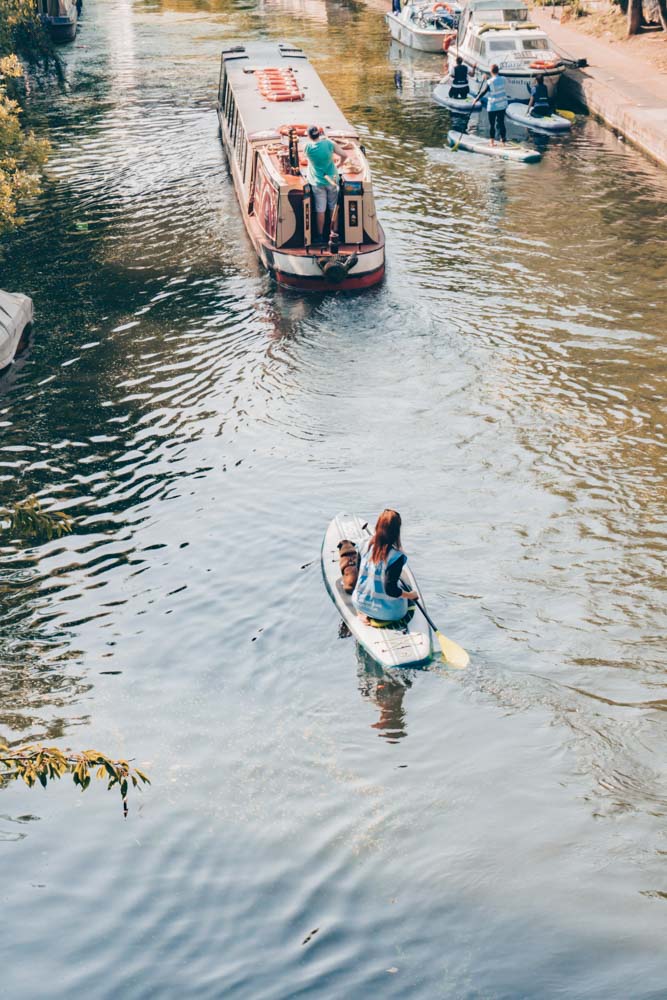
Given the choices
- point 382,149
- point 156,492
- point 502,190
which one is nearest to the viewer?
point 156,492

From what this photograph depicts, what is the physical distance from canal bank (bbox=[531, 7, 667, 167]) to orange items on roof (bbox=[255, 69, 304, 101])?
8.61 meters

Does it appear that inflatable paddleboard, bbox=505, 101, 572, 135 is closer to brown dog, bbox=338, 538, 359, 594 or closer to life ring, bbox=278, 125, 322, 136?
life ring, bbox=278, 125, 322, 136

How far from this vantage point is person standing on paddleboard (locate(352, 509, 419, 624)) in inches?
399

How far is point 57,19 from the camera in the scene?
1703 inches

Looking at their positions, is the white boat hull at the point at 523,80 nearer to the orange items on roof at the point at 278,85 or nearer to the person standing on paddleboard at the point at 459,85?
the person standing on paddleboard at the point at 459,85

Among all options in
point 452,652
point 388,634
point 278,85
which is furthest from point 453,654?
point 278,85

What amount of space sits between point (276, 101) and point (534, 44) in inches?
446

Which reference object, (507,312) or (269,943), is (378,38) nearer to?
(507,312)

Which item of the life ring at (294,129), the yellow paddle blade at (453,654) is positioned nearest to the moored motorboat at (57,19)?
the life ring at (294,129)

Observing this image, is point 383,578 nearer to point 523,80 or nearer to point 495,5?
point 523,80

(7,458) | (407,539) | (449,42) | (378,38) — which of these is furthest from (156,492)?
(378,38)

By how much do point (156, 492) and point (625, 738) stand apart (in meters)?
6.89

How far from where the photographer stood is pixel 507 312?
18.6 metres

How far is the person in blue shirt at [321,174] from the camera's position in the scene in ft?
61.7
